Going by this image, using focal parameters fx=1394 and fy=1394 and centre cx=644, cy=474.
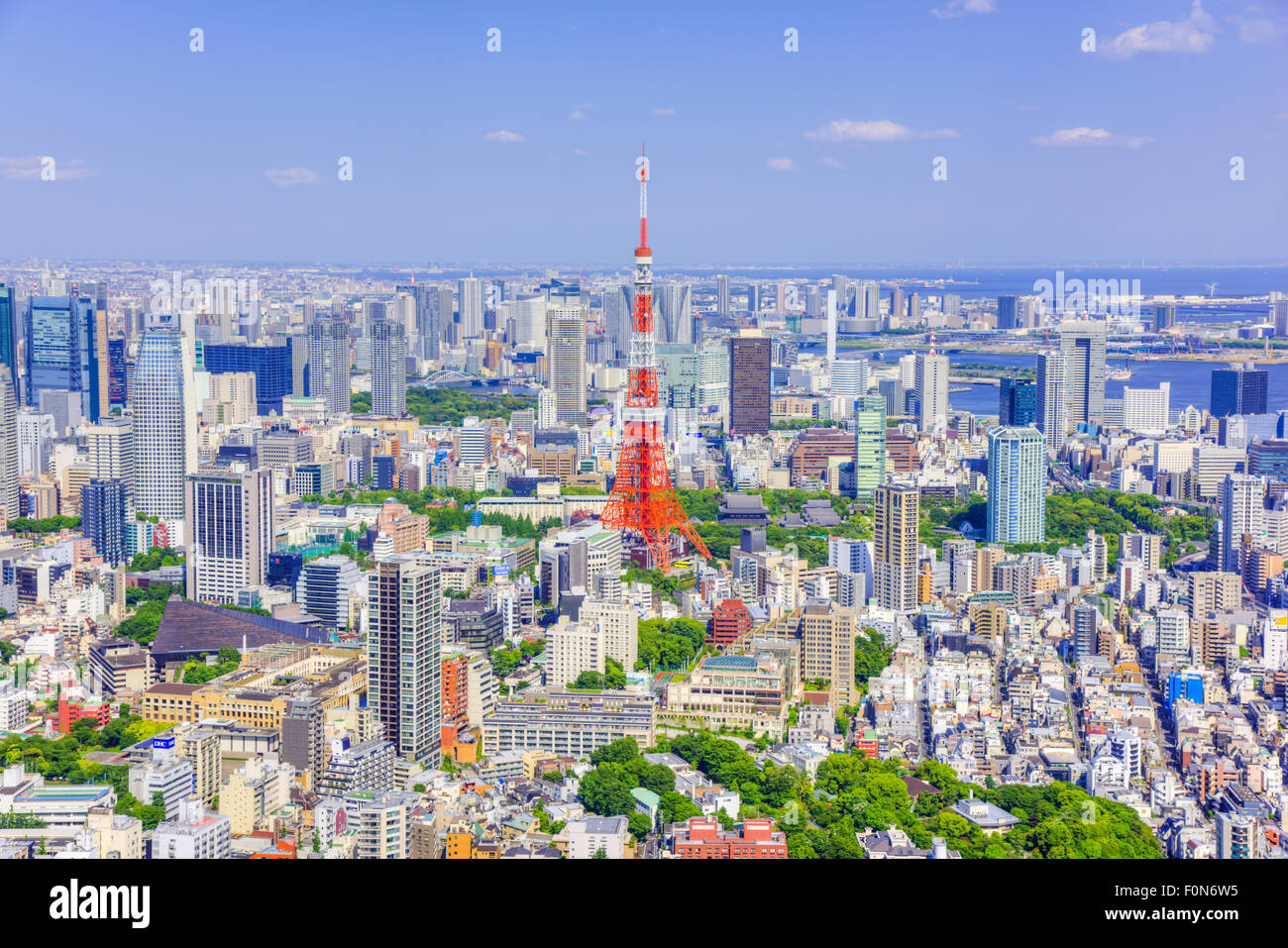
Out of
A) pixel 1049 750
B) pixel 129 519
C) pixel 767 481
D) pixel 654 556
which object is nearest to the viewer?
pixel 1049 750

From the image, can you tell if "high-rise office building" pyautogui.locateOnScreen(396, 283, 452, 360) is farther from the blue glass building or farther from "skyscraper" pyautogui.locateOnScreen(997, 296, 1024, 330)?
"skyscraper" pyautogui.locateOnScreen(997, 296, 1024, 330)

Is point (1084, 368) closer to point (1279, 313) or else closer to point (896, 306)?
point (1279, 313)

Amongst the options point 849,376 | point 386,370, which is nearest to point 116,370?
point 386,370

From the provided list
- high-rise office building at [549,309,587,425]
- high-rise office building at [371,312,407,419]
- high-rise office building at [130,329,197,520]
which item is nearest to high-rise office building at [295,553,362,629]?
high-rise office building at [130,329,197,520]

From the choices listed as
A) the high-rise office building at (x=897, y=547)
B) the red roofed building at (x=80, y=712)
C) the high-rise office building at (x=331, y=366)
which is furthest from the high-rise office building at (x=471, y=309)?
the red roofed building at (x=80, y=712)

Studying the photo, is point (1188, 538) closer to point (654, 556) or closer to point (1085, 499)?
point (1085, 499)
